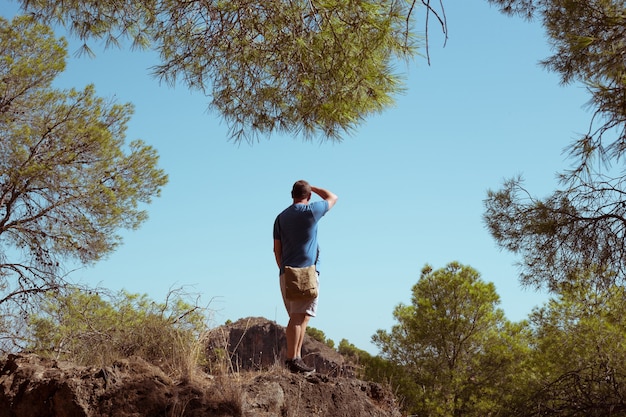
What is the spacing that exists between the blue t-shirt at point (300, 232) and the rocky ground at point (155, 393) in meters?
0.94

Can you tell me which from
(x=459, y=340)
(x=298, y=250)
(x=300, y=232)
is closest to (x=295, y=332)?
(x=298, y=250)

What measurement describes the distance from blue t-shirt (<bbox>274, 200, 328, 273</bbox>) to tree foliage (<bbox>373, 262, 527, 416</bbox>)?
1147cm

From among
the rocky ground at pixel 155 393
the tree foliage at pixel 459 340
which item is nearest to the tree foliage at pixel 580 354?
the tree foliage at pixel 459 340

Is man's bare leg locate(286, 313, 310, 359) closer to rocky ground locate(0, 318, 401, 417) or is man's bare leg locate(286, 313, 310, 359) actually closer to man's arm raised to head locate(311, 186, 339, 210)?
rocky ground locate(0, 318, 401, 417)

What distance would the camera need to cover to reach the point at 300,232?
5.69 meters

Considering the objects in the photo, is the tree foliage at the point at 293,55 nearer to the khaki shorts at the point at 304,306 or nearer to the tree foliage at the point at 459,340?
the khaki shorts at the point at 304,306

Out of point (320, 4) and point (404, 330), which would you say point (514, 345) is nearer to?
point (404, 330)

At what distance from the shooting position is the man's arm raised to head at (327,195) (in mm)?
6004

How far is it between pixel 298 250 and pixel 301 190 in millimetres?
569

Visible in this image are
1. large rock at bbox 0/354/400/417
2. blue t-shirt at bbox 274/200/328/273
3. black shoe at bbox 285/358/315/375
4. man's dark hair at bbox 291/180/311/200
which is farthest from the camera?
man's dark hair at bbox 291/180/311/200

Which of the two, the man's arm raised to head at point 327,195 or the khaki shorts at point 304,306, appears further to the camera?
the man's arm raised to head at point 327,195

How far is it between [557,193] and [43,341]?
867cm

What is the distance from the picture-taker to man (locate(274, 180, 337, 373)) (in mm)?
5636

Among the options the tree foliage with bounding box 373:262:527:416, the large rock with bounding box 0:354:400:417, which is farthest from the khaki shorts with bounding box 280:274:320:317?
the tree foliage with bounding box 373:262:527:416
